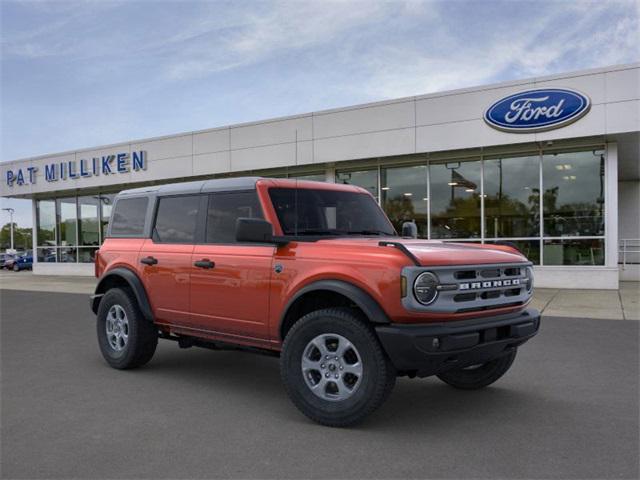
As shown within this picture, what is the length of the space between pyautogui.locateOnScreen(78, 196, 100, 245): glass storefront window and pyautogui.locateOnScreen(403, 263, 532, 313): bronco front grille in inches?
924

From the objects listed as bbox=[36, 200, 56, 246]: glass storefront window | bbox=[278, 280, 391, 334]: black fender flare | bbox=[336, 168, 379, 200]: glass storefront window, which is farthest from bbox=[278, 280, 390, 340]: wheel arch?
bbox=[36, 200, 56, 246]: glass storefront window

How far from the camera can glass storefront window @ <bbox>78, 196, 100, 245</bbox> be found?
83.1ft

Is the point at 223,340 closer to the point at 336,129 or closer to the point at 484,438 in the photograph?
the point at 484,438

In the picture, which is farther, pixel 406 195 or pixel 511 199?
pixel 406 195

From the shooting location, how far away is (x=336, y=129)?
17.4 meters

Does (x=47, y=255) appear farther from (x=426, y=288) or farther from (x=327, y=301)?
(x=426, y=288)

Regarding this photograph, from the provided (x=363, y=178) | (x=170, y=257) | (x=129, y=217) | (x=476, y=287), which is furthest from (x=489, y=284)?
(x=363, y=178)

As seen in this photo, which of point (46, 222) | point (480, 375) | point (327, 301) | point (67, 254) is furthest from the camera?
point (46, 222)

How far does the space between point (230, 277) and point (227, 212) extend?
27.3 inches

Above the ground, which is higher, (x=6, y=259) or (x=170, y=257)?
(x=170, y=257)

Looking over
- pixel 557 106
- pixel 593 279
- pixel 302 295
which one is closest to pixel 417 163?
pixel 557 106

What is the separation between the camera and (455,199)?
54.4 ft

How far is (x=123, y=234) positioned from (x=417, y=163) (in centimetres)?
1217

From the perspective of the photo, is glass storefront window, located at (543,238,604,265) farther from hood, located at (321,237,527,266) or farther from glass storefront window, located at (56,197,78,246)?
glass storefront window, located at (56,197,78,246)
